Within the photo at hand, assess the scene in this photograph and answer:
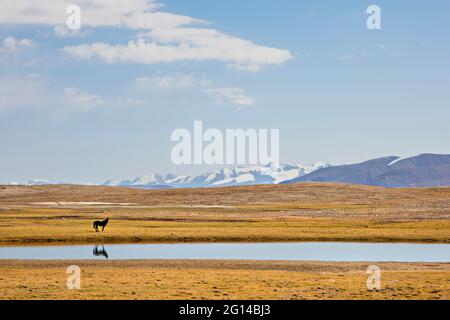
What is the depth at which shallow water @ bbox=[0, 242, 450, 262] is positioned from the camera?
41188mm

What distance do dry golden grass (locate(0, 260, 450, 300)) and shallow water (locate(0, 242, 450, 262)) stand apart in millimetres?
4068

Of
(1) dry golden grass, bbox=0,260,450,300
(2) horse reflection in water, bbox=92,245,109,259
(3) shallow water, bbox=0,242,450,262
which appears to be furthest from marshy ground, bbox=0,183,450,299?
(2) horse reflection in water, bbox=92,245,109,259

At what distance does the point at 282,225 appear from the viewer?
6838cm

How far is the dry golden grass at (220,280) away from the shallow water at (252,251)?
4068 millimetres

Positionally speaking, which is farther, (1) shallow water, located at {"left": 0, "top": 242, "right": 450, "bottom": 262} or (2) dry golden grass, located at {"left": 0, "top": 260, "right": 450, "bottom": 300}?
(1) shallow water, located at {"left": 0, "top": 242, "right": 450, "bottom": 262}

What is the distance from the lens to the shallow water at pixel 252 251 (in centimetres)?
4119

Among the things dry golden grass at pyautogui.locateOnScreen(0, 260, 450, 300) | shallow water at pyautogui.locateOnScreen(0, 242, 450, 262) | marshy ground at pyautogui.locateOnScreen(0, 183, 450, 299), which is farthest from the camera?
shallow water at pyautogui.locateOnScreen(0, 242, 450, 262)

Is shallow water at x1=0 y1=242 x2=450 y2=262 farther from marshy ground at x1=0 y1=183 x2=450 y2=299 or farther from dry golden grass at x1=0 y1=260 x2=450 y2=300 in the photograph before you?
dry golden grass at x1=0 y1=260 x2=450 y2=300

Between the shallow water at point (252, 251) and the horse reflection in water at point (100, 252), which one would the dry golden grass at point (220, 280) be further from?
the horse reflection in water at point (100, 252)
